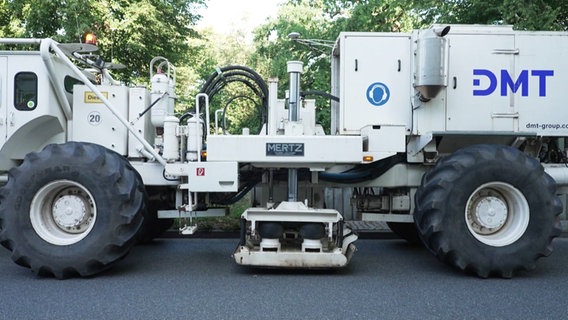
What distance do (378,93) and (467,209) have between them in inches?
60.2

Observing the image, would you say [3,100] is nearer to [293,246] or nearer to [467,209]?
[293,246]

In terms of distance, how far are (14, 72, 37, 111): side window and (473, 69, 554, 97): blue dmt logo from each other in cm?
468

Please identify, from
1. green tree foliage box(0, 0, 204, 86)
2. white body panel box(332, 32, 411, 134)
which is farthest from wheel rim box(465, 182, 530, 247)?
green tree foliage box(0, 0, 204, 86)

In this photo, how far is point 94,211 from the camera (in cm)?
518

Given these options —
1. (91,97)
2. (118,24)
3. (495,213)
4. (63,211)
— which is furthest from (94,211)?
(118,24)

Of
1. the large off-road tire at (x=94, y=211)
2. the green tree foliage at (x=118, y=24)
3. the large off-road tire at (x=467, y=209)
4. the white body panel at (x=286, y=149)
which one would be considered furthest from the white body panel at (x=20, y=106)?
the green tree foliage at (x=118, y=24)

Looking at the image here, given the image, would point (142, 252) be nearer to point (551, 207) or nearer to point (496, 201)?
point (496, 201)

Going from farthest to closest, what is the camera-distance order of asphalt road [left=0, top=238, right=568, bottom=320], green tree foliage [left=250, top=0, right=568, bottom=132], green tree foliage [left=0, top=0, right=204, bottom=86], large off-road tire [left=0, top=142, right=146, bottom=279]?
green tree foliage [left=0, top=0, right=204, bottom=86] < green tree foliage [left=250, top=0, right=568, bottom=132] < large off-road tire [left=0, top=142, right=146, bottom=279] < asphalt road [left=0, top=238, right=568, bottom=320]

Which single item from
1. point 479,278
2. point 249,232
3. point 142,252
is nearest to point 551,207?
point 479,278

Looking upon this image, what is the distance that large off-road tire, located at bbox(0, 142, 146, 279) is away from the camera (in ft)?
16.5

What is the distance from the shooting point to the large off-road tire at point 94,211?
5.02 m

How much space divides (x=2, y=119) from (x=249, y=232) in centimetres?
287

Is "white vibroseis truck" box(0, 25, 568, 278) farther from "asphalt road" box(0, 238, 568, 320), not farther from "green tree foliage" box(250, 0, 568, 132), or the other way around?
"green tree foliage" box(250, 0, 568, 132)

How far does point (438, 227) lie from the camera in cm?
507
